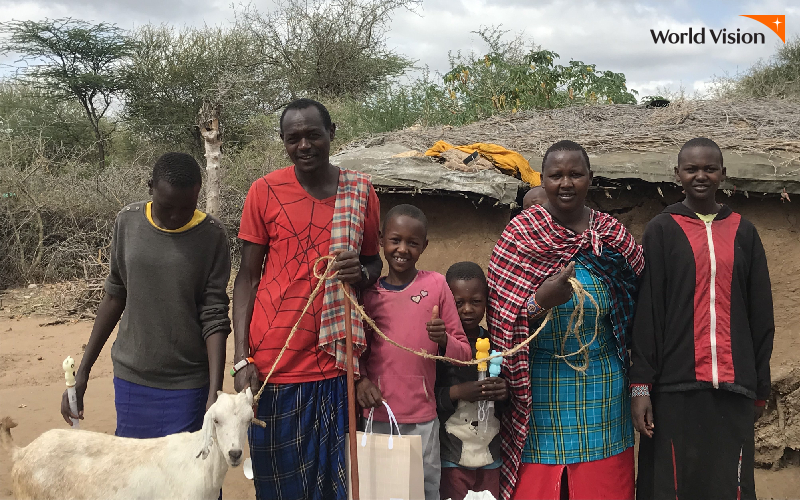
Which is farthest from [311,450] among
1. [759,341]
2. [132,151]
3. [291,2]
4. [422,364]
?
[291,2]

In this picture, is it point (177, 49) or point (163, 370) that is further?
point (177, 49)

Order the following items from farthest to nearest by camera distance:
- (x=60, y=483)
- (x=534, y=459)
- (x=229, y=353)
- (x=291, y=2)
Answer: (x=291, y=2), (x=229, y=353), (x=534, y=459), (x=60, y=483)

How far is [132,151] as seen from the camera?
644 inches

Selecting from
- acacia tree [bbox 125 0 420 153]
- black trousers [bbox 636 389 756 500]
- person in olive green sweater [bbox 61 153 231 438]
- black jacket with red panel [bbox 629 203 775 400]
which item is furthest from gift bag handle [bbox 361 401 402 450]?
acacia tree [bbox 125 0 420 153]

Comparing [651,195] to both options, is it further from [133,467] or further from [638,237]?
[133,467]

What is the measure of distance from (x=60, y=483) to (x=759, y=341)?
251 centimetres

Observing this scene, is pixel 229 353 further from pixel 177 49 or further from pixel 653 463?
pixel 177 49

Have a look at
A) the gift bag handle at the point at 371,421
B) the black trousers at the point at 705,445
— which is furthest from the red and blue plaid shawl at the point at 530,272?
the gift bag handle at the point at 371,421

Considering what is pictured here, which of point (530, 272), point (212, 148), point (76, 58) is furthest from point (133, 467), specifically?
point (76, 58)

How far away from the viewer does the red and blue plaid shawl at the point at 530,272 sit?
7.42 ft

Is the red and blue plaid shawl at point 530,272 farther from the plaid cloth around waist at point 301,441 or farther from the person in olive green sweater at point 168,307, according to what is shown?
the person in olive green sweater at point 168,307

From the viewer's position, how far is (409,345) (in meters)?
2.22

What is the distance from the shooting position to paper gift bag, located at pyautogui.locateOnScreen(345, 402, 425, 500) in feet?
6.70

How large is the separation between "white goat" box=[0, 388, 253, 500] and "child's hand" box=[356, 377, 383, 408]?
0.41m
